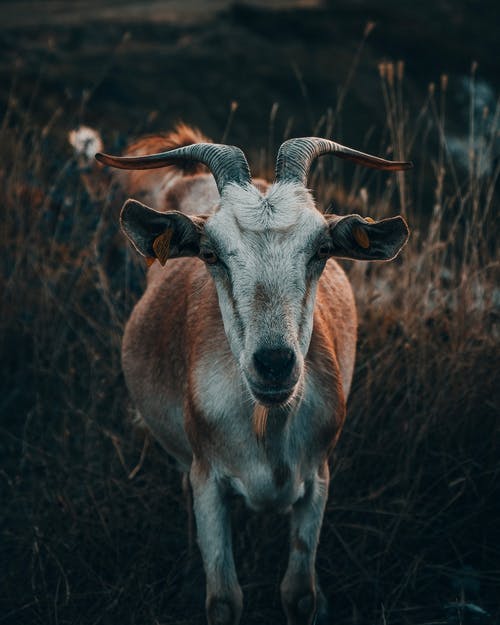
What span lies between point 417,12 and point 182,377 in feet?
35.4

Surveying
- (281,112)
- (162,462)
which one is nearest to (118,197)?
(162,462)

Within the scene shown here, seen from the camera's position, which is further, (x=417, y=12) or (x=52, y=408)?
(x=417, y=12)

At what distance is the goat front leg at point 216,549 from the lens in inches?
123

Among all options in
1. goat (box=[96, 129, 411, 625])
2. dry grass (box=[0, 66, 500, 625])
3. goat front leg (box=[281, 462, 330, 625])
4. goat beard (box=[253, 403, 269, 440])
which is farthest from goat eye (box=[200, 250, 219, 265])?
dry grass (box=[0, 66, 500, 625])

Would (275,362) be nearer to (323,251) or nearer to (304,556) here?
(323,251)

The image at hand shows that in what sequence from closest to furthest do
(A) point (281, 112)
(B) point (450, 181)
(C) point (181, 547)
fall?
(C) point (181, 547)
(B) point (450, 181)
(A) point (281, 112)

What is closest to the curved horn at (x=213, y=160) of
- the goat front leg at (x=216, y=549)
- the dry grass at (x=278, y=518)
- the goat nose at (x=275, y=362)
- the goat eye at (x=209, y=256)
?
the goat eye at (x=209, y=256)

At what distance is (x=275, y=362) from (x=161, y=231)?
2.41 feet

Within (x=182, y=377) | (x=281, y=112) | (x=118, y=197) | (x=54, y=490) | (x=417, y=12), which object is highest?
(x=417, y=12)

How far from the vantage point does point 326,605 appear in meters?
3.58

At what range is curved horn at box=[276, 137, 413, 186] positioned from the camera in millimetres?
3053

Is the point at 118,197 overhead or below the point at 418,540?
overhead

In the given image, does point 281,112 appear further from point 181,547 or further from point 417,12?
point 181,547

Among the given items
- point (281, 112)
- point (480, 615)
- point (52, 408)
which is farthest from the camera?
point (281, 112)
